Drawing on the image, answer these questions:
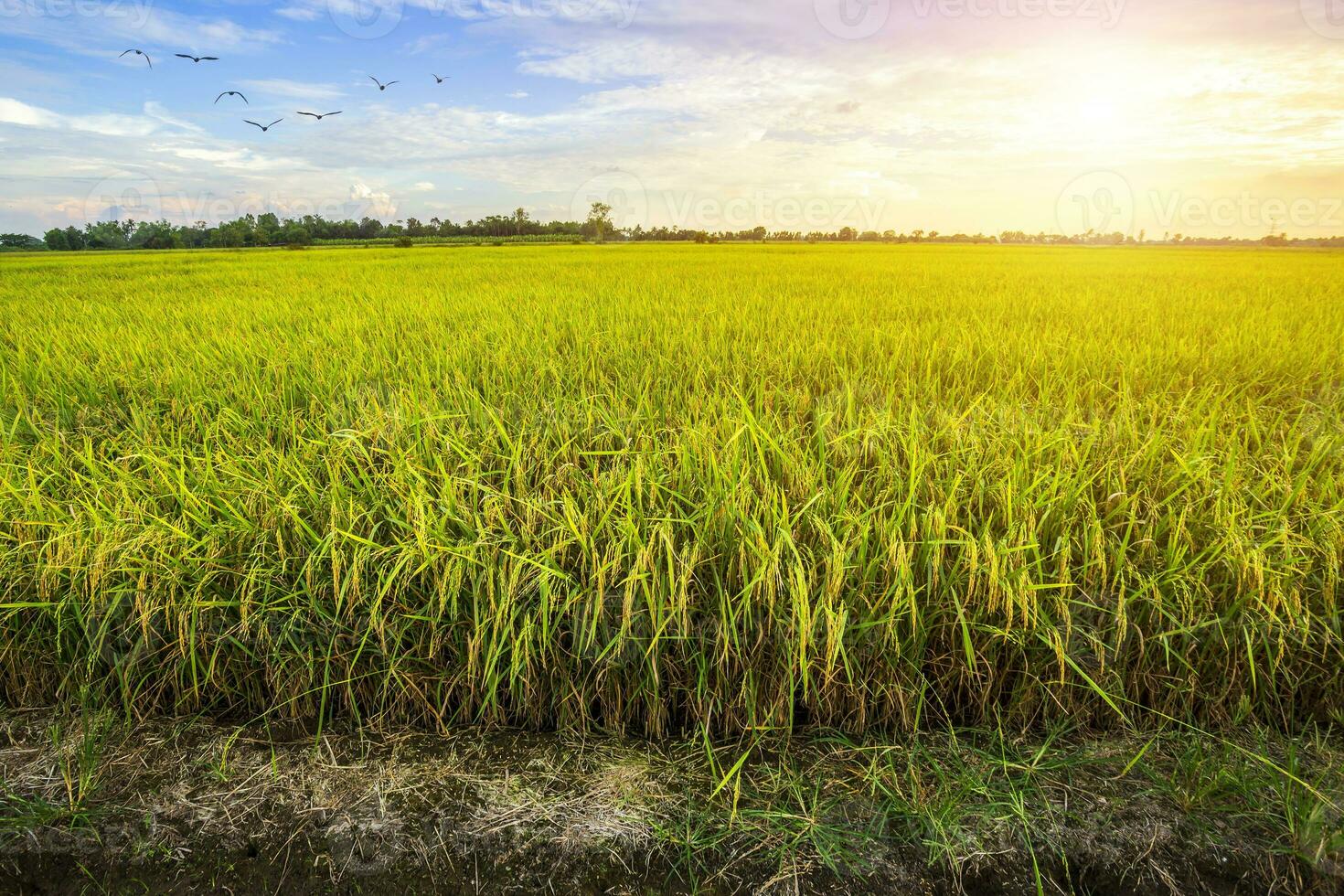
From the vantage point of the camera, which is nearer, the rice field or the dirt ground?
the dirt ground

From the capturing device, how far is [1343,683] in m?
1.54

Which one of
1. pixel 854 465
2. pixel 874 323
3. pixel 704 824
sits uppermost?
pixel 874 323

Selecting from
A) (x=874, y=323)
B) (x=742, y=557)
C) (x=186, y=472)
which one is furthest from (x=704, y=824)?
(x=874, y=323)

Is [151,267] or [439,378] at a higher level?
[151,267]

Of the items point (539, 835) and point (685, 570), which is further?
point (685, 570)

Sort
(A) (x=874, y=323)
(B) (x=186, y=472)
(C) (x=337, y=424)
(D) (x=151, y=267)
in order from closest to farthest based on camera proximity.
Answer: (B) (x=186, y=472) < (C) (x=337, y=424) < (A) (x=874, y=323) < (D) (x=151, y=267)

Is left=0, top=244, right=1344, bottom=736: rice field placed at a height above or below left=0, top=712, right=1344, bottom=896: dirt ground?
above

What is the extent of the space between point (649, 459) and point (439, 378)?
158cm

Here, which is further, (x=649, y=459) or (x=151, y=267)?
(x=151, y=267)

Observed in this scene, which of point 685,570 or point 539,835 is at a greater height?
point 685,570

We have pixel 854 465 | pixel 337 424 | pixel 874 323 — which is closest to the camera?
pixel 854 465

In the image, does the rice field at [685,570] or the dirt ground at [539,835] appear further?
the rice field at [685,570]

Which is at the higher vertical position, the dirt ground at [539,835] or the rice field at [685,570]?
the rice field at [685,570]

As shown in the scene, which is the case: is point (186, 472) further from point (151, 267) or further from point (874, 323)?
point (151, 267)
